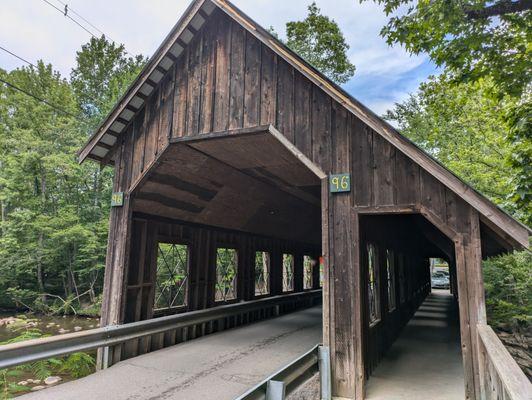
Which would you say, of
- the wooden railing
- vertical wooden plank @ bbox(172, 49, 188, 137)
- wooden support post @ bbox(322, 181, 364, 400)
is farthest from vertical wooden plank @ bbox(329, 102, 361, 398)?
vertical wooden plank @ bbox(172, 49, 188, 137)

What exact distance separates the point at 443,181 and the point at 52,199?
821 inches

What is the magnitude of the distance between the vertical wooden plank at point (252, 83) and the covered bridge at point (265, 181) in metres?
0.02

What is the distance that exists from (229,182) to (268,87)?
3406 millimetres

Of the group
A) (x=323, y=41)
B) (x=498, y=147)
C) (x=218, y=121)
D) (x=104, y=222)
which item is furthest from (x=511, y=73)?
(x=104, y=222)

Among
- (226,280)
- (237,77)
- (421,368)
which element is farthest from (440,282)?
(237,77)

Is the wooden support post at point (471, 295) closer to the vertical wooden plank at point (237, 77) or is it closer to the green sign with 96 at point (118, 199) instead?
the vertical wooden plank at point (237, 77)

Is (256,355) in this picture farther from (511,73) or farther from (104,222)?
(104,222)

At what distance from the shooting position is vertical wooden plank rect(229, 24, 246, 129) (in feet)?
20.2

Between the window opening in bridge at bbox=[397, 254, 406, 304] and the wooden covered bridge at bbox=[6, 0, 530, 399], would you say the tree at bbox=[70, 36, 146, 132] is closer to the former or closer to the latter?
the wooden covered bridge at bbox=[6, 0, 530, 399]

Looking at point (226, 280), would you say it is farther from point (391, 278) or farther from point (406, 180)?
point (406, 180)

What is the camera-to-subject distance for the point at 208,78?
652cm

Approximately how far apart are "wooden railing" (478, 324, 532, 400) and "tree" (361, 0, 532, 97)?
419 cm

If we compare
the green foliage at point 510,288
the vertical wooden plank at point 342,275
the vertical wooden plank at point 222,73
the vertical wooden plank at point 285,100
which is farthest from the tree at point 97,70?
the green foliage at point 510,288

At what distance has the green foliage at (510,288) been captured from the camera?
12.0m
